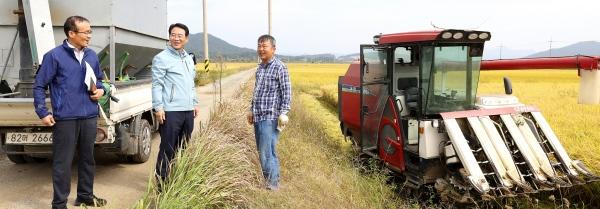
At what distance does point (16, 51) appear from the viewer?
227 inches

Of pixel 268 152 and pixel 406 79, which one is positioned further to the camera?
pixel 406 79

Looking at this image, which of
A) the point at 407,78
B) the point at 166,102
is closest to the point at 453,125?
the point at 407,78

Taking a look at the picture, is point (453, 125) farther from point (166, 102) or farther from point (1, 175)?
point (1, 175)

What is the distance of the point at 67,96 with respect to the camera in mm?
3906

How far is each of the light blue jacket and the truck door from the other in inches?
112

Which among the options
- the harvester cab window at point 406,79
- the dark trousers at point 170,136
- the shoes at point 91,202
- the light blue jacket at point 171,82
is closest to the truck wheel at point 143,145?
the dark trousers at point 170,136

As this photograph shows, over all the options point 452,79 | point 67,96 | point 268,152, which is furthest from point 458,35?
point 67,96

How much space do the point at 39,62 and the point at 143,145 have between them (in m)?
1.69

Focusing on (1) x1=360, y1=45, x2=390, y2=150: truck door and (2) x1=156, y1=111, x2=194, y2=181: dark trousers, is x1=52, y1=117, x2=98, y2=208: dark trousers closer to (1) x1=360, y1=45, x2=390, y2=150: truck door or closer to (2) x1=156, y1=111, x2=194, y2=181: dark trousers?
(2) x1=156, y1=111, x2=194, y2=181: dark trousers

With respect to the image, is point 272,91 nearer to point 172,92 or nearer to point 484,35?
point 172,92

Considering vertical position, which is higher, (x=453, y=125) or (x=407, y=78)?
(x=407, y=78)

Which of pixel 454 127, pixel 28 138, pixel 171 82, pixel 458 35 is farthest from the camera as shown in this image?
pixel 458 35

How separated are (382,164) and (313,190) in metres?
2.33

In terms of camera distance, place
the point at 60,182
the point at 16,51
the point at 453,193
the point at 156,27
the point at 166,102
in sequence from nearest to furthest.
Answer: the point at 60,182 → the point at 166,102 → the point at 453,193 → the point at 16,51 → the point at 156,27
